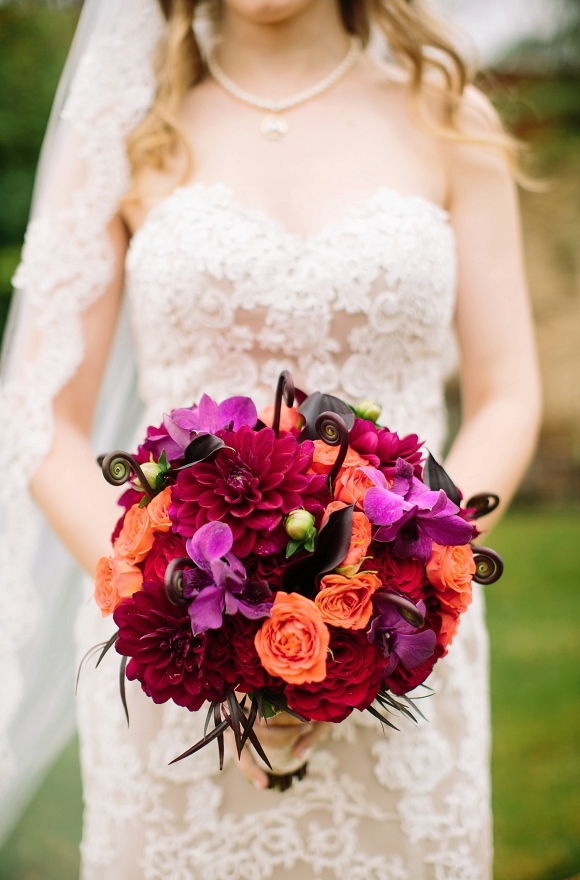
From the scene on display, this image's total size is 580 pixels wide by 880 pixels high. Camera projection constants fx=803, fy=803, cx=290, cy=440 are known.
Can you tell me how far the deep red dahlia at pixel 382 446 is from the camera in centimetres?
136

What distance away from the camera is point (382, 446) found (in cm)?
137

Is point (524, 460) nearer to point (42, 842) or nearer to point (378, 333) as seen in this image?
point (378, 333)

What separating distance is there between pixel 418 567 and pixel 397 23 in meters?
1.58

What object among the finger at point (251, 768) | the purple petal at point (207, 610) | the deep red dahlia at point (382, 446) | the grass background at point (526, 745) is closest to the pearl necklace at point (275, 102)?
the deep red dahlia at point (382, 446)

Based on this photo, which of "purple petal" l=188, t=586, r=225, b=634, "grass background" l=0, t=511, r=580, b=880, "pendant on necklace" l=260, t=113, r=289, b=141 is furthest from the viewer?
"grass background" l=0, t=511, r=580, b=880

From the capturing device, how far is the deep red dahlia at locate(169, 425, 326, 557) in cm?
120

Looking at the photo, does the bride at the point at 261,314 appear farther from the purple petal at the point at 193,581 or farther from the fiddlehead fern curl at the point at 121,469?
the purple petal at the point at 193,581

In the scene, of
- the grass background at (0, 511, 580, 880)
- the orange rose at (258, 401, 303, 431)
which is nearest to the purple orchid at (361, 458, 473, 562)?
the orange rose at (258, 401, 303, 431)

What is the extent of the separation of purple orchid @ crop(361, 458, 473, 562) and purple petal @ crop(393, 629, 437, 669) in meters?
0.12

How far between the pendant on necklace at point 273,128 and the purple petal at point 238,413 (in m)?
1.00

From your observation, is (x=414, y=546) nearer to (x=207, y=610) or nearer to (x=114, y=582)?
(x=207, y=610)

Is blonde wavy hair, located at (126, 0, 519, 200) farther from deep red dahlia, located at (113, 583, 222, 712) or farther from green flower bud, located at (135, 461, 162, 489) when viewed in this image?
deep red dahlia, located at (113, 583, 222, 712)

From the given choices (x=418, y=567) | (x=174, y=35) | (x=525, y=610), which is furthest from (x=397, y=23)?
(x=525, y=610)

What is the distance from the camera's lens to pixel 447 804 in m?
1.87
